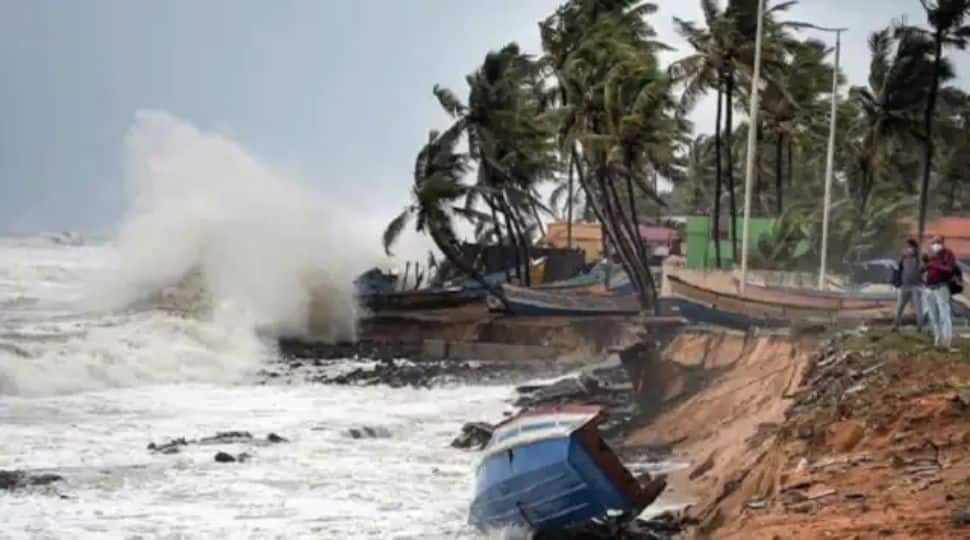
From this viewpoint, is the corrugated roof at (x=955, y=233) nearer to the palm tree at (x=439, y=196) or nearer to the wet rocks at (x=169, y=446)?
the palm tree at (x=439, y=196)

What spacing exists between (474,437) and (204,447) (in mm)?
3949

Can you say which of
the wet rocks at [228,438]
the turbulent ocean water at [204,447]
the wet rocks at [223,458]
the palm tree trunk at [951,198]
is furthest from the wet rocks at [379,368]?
the palm tree trunk at [951,198]

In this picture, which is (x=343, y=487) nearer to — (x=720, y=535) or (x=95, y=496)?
(x=95, y=496)

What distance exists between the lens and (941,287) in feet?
51.5

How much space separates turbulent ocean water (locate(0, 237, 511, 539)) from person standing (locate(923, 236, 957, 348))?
6116 millimetres

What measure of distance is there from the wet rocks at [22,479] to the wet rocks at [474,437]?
18.6ft

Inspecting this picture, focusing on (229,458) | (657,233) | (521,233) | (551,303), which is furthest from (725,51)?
(657,233)

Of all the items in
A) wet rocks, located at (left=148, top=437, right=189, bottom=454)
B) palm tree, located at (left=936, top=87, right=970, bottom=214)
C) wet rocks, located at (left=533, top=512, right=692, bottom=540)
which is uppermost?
palm tree, located at (left=936, top=87, right=970, bottom=214)

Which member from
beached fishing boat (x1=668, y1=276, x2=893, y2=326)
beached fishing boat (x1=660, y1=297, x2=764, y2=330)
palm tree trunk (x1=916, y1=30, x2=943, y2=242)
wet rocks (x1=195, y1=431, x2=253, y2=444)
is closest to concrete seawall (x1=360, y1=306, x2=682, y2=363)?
beached fishing boat (x1=660, y1=297, x2=764, y2=330)

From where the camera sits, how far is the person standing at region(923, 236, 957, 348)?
15617mm

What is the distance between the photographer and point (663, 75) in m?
35.5

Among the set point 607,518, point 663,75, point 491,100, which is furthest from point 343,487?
point 491,100

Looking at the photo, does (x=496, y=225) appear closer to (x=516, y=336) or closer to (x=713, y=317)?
(x=516, y=336)

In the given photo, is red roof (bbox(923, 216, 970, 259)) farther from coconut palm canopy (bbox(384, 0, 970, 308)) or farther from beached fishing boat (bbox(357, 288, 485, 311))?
beached fishing boat (bbox(357, 288, 485, 311))
